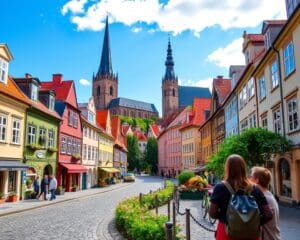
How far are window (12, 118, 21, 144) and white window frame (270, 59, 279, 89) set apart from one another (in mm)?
17537

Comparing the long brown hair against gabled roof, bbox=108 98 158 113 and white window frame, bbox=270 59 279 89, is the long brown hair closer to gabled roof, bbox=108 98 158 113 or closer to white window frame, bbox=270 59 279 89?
white window frame, bbox=270 59 279 89

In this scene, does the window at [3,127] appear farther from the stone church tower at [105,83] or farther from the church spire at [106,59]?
the stone church tower at [105,83]

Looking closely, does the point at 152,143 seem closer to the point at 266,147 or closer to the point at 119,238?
the point at 266,147

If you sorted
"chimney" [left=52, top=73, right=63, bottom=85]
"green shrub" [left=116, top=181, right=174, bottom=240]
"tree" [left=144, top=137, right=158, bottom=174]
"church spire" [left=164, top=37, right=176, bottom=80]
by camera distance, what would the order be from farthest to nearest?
"church spire" [left=164, top=37, right=176, bottom=80]
"tree" [left=144, top=137, right=158, bottom=174]
"chimney" [left=52, top=73, right=63, bottom=85]
"green shrub" [left=116, top=181, right=174, bottom=240]

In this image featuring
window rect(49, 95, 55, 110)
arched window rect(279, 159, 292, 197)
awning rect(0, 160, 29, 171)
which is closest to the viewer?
arched window rect(279, 159, 292, 197)

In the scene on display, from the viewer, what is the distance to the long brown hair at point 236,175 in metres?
4.43

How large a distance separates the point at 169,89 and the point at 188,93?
A: 9.66 m

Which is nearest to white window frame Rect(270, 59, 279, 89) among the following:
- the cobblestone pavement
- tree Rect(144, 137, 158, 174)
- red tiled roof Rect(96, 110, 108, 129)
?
the cobblestone pavement

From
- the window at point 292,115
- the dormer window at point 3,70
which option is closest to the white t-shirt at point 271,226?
the window at point 292,115

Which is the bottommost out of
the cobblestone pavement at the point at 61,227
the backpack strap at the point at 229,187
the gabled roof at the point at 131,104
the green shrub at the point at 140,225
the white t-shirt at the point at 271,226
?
the cobblestone pavement at the point at 61,227

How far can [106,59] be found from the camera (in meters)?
154

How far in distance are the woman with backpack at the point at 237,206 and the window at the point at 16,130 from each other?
2320 cm

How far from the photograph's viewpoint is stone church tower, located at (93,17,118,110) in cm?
15593

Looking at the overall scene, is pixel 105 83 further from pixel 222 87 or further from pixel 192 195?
pixel 192 195
